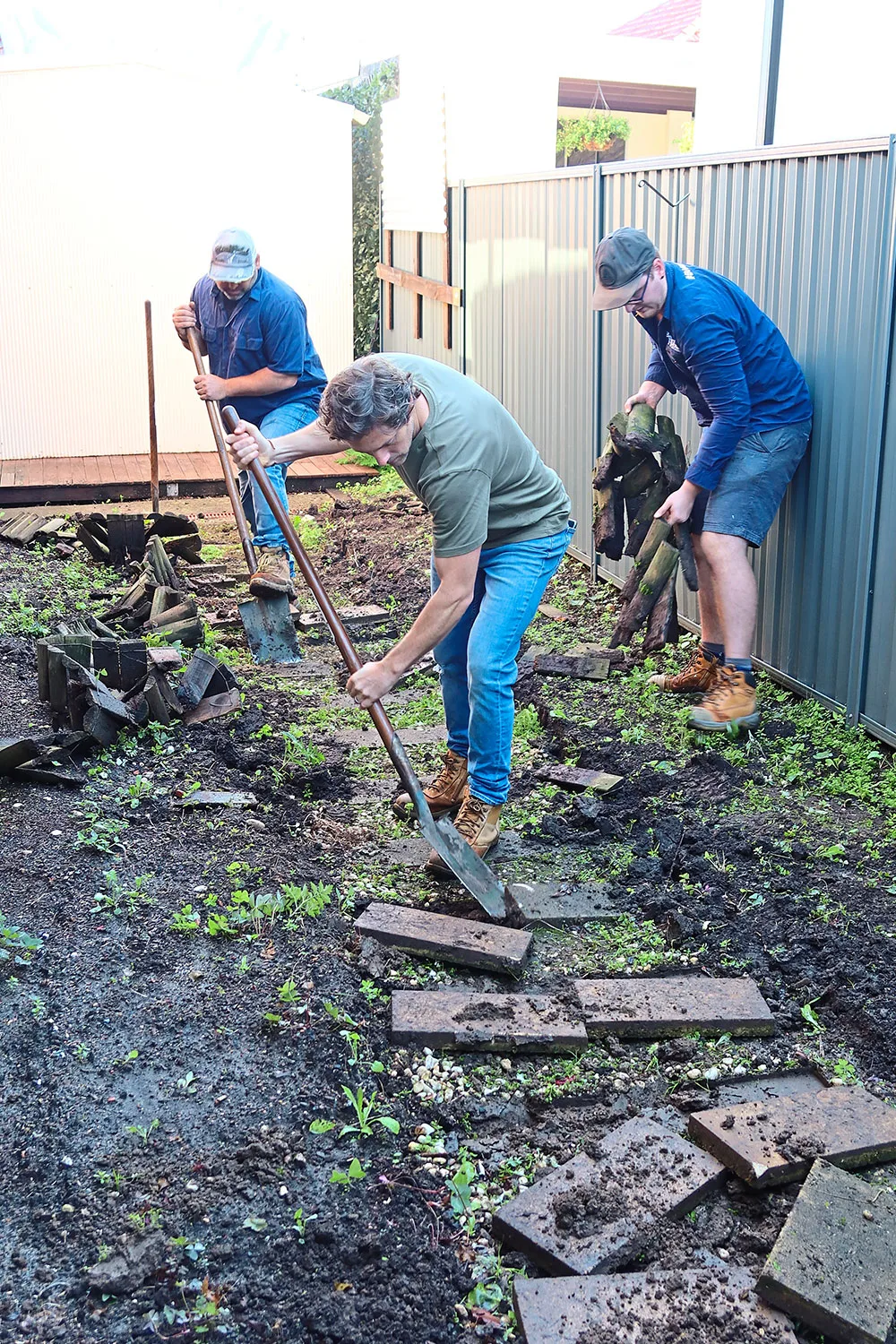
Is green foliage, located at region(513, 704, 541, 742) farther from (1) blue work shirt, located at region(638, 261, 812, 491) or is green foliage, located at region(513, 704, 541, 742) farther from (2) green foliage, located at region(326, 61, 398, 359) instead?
(2) green foliage, located at region(326, 61, 398, 359)

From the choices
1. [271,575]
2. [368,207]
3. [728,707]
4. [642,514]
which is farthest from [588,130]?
[728,707]

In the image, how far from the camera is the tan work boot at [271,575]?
21.0ft

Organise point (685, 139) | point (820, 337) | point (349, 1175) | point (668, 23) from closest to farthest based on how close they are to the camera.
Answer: point (349, 1175), point (820, 337), point (685, 139), point (668, 23)

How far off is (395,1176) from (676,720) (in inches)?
123

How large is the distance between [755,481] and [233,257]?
10.1 feet

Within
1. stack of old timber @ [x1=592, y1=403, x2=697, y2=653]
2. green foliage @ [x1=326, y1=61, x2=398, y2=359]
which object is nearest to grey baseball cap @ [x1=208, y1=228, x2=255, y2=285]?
stack of old timber @ [x1=592, y1=403, x2=697, y2=653]

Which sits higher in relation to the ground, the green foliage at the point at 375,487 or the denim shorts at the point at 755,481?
the denim shorts at the point at 755,481

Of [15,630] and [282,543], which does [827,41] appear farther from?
[15,630]

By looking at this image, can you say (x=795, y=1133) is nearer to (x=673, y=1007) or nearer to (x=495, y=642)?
(x=673, y=1007)

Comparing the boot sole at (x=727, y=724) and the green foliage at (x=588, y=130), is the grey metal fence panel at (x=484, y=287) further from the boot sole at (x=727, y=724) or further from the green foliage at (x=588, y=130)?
the green foliage at (x=588, y=130)

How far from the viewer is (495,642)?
391 centimetres

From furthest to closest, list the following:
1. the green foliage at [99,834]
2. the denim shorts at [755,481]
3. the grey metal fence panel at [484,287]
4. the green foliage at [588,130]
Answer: the green foliage at [588,130] → the grey metal fence panel at [484,287] → the denim shorts at [755,481] → the green foliage at [99,834]

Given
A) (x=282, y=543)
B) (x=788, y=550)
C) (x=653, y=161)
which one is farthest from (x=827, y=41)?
(x=282, y=543)

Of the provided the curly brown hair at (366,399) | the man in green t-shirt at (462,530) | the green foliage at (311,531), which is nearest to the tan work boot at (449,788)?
the man in green t-shirt at (462,530)
